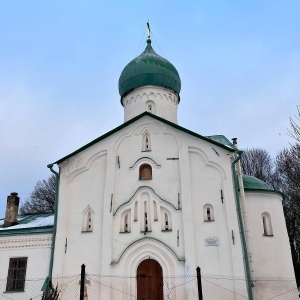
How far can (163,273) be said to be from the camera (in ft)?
36.0

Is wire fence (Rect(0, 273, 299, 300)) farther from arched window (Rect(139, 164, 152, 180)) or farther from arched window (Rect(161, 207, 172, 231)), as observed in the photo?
arched window (Rect(139, 164, 152, 180))

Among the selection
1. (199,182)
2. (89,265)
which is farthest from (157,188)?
(89,265)

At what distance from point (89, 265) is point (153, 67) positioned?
8.90m

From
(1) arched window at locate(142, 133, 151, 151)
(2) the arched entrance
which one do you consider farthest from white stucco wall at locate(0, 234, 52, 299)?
(1) arched window at locate(142, 133, 151, 151)

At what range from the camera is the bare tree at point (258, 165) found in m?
24.6

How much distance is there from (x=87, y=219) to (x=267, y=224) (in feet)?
19.9

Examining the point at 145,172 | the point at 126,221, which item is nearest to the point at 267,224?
the point at 145,172

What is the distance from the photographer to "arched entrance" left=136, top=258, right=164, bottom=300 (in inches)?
429

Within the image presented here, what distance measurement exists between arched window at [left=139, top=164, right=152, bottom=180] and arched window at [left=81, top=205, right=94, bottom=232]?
81.1 inches

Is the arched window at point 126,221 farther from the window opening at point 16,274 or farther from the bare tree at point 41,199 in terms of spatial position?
the bare tree at point 41,199

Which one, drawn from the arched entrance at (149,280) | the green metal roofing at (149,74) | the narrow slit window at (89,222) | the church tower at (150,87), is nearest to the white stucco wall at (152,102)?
the church tower at (150,87)

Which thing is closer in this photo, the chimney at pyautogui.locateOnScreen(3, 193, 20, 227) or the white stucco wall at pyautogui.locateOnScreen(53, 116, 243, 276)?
the white stucco wall at pyautogui.locateOnScreen(53, 116, 243, 276)

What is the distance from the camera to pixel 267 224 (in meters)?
12.0

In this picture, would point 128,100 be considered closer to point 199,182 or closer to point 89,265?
point 199,182
